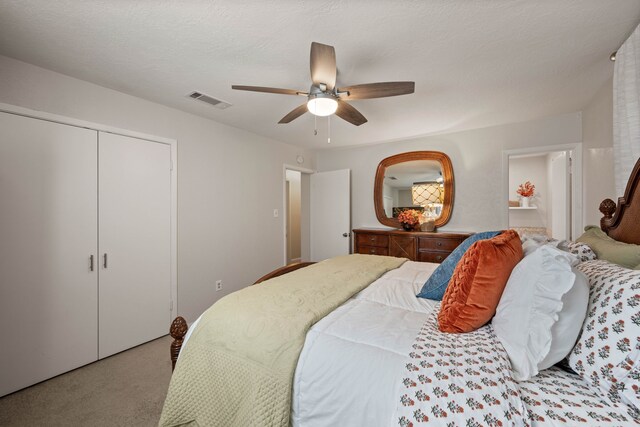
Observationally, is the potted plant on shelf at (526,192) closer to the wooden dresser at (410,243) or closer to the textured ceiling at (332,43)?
the wooden dresser at (410,243)

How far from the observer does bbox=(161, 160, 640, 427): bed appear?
717 millimetres

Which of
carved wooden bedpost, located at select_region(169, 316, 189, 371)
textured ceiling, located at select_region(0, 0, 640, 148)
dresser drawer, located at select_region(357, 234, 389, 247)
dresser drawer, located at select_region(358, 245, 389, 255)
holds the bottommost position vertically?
carved wooden bedpost, located at select_region(169, 316, 189, 371)

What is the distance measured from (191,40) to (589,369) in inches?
98.2

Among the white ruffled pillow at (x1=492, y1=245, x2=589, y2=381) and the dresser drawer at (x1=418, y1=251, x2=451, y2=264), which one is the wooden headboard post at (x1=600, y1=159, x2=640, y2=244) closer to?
the white ruffled pillow at (x1=492, y1=245, x2=589, y2=381)

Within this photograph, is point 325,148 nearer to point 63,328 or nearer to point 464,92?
point 464,92

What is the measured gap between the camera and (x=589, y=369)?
780mm

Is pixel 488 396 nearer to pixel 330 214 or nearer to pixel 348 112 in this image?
pixel 348 112

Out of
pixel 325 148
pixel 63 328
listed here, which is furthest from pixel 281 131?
pixel 63 328

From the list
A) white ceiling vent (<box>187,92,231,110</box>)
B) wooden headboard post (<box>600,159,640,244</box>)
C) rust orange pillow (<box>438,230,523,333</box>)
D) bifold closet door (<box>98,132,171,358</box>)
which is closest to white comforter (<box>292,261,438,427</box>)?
rust orange pillow (<box>438,230,523,333</box>)

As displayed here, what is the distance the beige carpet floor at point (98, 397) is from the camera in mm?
1596

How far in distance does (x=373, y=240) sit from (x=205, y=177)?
254cm

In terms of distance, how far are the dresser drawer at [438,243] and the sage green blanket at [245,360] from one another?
2352mm

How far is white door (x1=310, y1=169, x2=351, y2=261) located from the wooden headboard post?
9.93ft

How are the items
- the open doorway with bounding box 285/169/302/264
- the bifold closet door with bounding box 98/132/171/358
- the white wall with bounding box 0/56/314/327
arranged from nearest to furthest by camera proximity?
the white wall with bounding box 0/56/314/327
the bifold closet door with bounding box 98/132/171/358
the open doorway with bounding box 285/169/302/264
